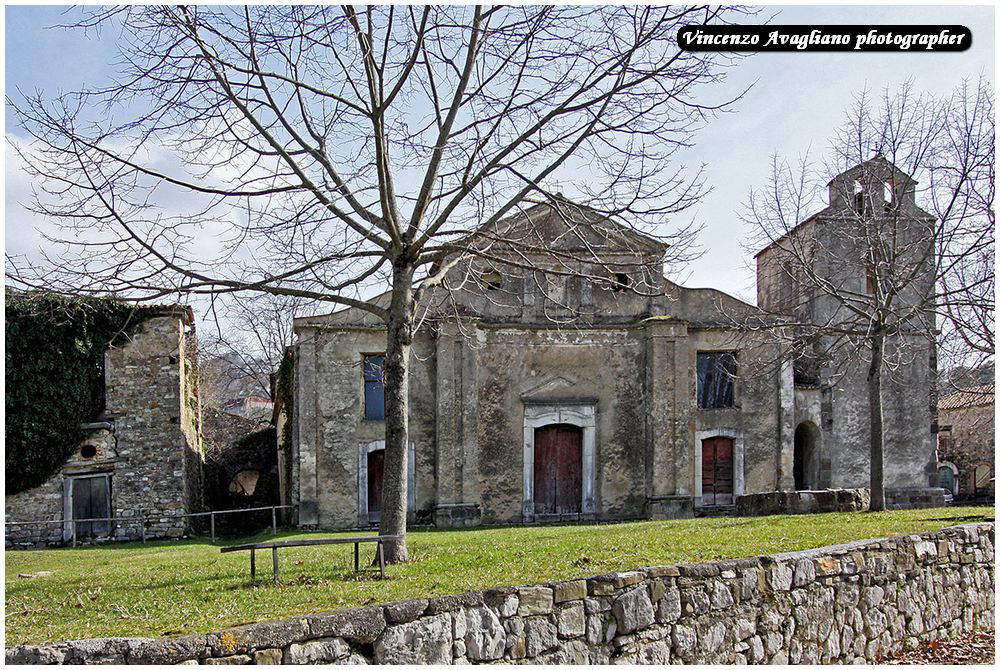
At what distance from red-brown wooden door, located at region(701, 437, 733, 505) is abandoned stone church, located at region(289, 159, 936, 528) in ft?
0.13

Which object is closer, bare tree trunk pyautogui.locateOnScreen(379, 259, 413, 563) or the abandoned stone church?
bare tree trunk pyautogui.locateOnScreen(379, 259, 413, 563)

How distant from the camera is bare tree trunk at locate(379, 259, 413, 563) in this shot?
33.0 feet

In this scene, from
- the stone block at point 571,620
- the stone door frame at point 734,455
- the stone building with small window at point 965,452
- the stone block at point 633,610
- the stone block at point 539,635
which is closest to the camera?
the stone block at point 539,635

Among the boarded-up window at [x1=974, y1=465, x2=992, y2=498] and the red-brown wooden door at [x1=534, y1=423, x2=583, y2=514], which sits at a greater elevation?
the red-brown wooden door at [x1=534, y1=423, x2=583, y2=514]

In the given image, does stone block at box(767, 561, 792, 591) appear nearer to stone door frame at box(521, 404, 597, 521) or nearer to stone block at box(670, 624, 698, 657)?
stone block at box(670, 624, 698, 657)

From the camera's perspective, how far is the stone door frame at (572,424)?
2092cm

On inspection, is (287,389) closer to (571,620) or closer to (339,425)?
(339,425)

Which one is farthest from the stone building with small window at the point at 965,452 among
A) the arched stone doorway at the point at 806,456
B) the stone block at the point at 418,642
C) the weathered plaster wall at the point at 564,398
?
the stone block at the point at 418,642

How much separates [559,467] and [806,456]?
26.1ft

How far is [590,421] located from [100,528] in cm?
1196

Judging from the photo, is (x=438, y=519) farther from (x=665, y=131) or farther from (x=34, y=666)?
(x=34, y=666)

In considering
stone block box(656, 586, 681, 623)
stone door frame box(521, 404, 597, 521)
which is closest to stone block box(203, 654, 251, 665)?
stone block box(656, 586, 681, 623)

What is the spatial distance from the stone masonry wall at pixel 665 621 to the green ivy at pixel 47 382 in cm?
1558

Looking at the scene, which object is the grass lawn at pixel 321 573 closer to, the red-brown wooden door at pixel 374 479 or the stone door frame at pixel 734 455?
the red-brown wooden door at pixel 374 479
